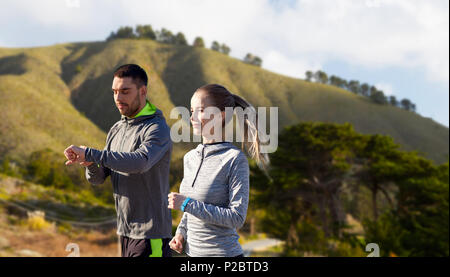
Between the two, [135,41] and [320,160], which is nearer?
[320,160]

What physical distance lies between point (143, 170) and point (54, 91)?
64.3 meters

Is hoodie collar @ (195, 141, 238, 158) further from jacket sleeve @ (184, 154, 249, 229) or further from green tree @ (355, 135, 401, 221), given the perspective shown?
green tree @ (355, 135, 401, 221)

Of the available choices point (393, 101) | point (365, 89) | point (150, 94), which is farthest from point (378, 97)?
point (150, 94)

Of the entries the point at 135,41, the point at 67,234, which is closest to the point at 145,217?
the point at 67,234

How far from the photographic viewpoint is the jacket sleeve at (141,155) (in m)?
2.47

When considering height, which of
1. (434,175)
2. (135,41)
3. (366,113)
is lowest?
(434,175)

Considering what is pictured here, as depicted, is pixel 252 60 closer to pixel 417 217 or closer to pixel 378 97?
pixel 378 97

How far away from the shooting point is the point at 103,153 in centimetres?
248

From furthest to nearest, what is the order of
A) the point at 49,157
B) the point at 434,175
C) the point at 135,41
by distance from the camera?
the point at 135,41 → the point at 49,157 → the point at 434,175

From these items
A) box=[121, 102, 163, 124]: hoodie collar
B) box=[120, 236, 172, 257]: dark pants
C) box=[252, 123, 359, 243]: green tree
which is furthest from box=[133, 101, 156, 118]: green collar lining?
box=[252, 123, 359, 243]: green tree

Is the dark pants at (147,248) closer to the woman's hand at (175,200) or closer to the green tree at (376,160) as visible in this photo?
the woman's hand at (175,200)

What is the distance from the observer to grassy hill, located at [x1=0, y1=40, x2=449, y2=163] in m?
48.8

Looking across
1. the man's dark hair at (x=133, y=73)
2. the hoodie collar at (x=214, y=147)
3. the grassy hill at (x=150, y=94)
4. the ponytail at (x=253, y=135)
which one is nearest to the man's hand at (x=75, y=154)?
the man's dark hair at (x=133, y=73)
